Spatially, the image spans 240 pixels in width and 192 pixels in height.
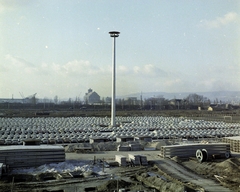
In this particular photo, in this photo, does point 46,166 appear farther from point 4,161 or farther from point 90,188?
point 90,188

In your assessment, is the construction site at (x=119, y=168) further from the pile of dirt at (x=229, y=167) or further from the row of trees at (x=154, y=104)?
the row of trees at (x=154, y=104)

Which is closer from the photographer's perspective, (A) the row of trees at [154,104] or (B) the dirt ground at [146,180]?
(B) the dirt ground at [146,180]

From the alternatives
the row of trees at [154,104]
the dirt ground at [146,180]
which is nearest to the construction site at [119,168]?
the dirt ground at [146,180]

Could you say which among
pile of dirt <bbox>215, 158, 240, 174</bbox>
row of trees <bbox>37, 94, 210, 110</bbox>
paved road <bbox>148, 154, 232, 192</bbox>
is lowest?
paved road <bbox>148, 154, 232, 192</bbox>

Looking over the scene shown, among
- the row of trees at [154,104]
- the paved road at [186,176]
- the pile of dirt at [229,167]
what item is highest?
the row of trees at [154,104]

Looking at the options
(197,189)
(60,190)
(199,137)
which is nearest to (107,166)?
(60,190)

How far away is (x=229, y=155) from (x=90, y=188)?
890 cm

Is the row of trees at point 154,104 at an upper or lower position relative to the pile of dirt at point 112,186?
upper

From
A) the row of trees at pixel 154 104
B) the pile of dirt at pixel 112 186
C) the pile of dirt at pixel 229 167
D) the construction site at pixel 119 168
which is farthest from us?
the row of trees at pixel 154 104

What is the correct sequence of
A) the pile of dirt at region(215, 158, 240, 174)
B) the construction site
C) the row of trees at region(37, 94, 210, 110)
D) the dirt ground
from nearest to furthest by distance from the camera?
the dirt ground, the construction site, the pile of dirt at region(215, 158, 240, 174), the row of trees at region(37, 94, 210, 110)

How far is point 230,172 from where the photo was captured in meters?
12.0

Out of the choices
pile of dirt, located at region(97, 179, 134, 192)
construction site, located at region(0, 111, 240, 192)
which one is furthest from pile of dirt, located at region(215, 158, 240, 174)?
pile of dirt, located at region(97, 179, 134, 192)

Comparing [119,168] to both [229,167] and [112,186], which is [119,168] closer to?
[112,186]

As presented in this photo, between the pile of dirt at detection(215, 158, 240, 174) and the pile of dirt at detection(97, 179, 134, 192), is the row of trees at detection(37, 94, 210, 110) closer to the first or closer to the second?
the pile of dirt at detection(215, 158, 240, 174)
